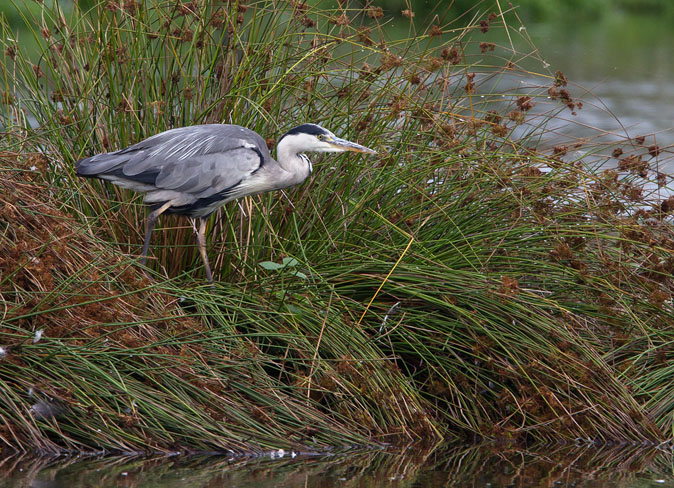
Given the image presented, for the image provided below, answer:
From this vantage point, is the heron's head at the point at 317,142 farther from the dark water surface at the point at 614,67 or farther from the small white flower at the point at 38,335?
the dark water surface at the point at 614,67

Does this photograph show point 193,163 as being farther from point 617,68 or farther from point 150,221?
point 617,68

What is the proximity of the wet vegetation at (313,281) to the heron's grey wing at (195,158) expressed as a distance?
23 centimetres

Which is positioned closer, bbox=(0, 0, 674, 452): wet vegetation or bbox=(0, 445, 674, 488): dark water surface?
bbox=(0, 445, 674, 488): dark water surface

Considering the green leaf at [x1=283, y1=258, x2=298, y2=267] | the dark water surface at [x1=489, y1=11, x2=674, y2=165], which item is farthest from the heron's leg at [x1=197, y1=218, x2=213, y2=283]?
the dark water surface at [x1=489, y1=11, x2=674, y2=165]

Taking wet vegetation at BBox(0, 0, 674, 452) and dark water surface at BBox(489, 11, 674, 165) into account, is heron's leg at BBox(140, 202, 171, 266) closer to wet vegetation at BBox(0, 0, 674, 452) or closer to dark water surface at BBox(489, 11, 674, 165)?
wet vegetation at BBox(0, 0, 674, 452)

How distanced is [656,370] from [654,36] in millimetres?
19057

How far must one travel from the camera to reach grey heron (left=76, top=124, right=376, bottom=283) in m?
4.61

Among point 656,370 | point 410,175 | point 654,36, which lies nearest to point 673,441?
point 656,370

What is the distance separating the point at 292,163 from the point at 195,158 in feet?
1.52

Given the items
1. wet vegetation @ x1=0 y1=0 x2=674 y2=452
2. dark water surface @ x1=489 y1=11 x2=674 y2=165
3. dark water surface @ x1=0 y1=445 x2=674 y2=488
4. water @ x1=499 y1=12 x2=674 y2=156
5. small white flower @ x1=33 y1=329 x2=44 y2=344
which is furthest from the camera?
water @ x1=499 y1=12 x2=674 y2=156

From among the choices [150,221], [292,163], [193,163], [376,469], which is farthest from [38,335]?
[292,163]

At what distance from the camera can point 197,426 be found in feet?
12.6

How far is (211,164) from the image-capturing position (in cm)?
468

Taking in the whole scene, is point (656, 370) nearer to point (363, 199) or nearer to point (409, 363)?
point (409, 363)
